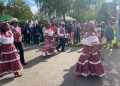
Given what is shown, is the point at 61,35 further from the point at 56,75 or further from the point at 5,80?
the point at 5,80

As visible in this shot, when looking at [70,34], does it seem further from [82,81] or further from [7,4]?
[7,4]

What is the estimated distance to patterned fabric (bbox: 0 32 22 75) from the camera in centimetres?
1208

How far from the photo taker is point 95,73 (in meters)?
12.1

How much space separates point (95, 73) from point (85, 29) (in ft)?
4.91

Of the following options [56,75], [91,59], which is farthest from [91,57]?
[56,75]

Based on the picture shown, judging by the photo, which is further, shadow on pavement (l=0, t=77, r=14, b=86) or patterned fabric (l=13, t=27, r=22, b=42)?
patterned fabric (l=13, t=27, r=22, b=42)

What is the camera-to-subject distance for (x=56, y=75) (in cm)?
1291

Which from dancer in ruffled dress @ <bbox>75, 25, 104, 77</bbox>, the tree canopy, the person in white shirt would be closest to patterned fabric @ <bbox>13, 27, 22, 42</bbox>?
dancer in ruffled dress @ <bbox>75, 25, 104, 77</bbox>

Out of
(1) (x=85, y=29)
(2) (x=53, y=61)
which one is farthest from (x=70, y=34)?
(1) (x=85, y=29)

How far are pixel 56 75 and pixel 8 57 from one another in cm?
184

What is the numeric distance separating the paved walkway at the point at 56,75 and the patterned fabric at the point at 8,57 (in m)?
0.32

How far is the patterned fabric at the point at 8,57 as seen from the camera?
12.1m

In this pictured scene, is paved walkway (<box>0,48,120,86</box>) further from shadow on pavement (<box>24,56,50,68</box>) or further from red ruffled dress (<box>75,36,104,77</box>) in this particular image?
red ruffled dress (<box>75,36,104,77</box>)

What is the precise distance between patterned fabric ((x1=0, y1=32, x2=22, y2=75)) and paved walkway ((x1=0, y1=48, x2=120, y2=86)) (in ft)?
1.04
